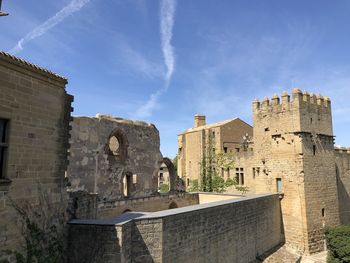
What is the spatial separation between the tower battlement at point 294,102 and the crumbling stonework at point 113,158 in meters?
7.19

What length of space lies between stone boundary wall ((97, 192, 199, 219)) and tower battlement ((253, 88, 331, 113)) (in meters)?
7.20

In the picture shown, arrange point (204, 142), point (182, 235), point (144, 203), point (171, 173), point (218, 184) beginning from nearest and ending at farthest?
1. point (182, 235)
2. point (144, 203)
3. point (171, 173)
4. point (218, 184)
5. point (204, 142)

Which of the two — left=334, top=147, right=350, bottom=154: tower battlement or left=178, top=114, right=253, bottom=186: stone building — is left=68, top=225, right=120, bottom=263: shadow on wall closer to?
left=334, top=147, right=350, bottom=154: tower battlement

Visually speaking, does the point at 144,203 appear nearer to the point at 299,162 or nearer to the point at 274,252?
the point at 274,252

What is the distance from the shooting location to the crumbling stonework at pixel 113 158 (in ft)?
53.5

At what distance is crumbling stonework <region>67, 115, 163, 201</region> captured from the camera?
53.5 ft

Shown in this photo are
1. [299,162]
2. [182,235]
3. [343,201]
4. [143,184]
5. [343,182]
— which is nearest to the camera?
[182,235]

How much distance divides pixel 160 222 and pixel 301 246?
11.8 meters

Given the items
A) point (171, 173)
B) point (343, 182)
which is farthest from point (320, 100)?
point (171, 173)

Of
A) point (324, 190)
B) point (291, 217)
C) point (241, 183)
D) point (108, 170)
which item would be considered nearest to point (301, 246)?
point (291, 217)

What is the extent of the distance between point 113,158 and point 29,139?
36.4 feet

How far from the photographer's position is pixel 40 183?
310 inches

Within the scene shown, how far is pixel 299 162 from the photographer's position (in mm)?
18156

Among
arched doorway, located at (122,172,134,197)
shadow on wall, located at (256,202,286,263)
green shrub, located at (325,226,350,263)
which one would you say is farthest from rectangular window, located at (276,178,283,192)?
arched doorway, located at (122,172,134,197)
